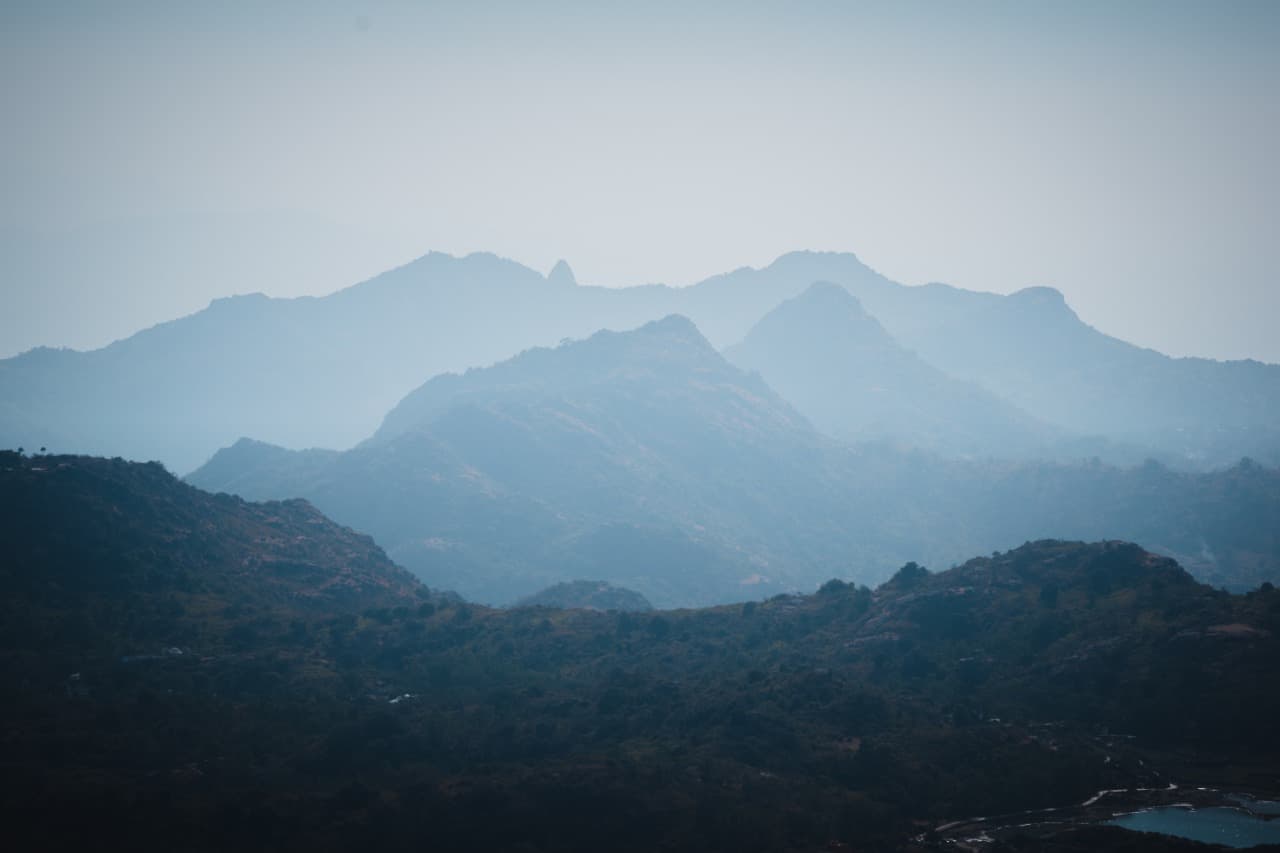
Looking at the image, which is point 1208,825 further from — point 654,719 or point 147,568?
point 147,568

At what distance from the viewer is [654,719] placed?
124500mm

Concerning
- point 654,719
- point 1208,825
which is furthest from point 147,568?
point 1208,825

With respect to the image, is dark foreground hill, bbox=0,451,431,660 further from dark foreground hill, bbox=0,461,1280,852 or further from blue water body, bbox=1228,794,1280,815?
blue water body, bbox=1228,794,1280,815

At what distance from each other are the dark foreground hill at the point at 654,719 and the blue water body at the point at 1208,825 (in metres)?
5.42

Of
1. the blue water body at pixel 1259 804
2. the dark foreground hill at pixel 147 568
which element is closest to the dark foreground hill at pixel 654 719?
the dark foreground hill at pixel 147 568

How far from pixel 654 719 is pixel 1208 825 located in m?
60.0

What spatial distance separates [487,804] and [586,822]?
992 centimetres

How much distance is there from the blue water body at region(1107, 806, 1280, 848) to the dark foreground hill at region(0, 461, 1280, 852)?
17.8ft

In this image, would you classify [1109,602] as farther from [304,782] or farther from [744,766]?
[304,782]

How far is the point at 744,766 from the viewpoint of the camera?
10875 cm

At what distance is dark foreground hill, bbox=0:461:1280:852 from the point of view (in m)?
93.4

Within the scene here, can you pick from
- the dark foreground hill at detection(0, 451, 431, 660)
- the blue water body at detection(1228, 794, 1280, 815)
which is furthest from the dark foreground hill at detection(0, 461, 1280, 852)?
the blue water body at detection(1228, 794, 1280, 815)

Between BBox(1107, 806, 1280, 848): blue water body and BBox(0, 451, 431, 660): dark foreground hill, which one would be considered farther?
BBox(0, 451, 431, 660): dark foreground hill

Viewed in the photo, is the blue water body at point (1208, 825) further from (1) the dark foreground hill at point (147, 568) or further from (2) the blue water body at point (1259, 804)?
(1) the dark foreground hill at point (147, 568)
